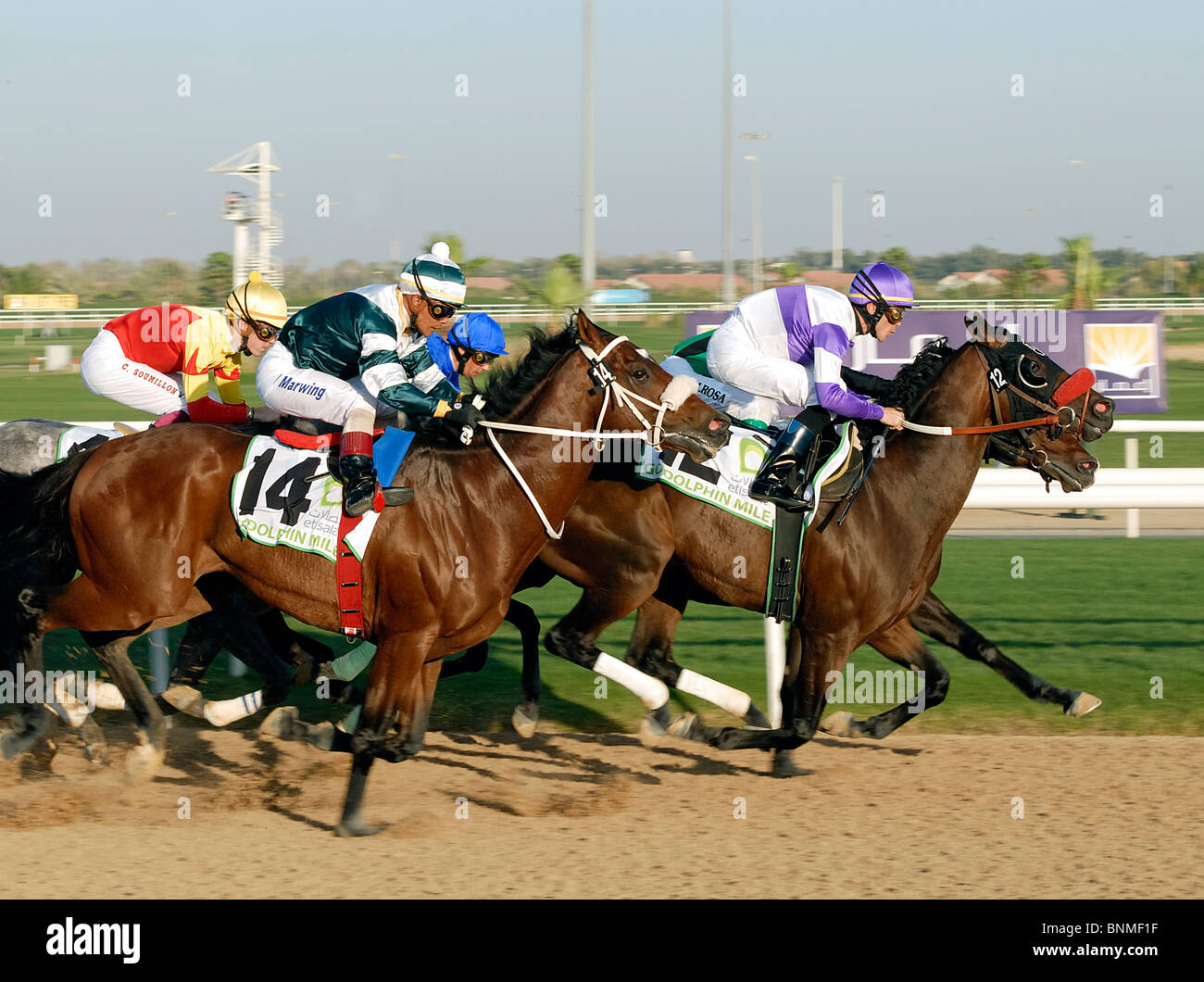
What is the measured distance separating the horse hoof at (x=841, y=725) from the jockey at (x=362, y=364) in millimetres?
2006

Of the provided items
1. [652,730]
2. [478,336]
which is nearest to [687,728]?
[652,730]

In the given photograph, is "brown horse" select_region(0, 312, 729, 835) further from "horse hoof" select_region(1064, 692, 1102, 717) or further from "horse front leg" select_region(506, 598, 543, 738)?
"horse hoof" select_region(1064, 692, 1102, 717)

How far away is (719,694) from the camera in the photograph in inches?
207

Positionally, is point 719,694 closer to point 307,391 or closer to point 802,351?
point 802,351

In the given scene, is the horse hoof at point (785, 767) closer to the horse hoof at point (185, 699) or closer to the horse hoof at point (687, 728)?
the horse hoof at point (687, 728)

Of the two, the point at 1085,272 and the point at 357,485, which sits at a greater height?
the point at 1085,272

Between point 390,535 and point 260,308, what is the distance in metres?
1.65

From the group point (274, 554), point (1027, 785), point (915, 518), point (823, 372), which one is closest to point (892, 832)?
point (1027, 785)

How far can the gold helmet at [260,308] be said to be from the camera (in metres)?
5.70

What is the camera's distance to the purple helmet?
5230 mm

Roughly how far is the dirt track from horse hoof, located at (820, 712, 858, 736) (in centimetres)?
8

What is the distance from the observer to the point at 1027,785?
16.2ft

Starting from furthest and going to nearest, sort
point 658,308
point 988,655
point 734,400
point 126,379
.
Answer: point 658,308 → point 126,379 → point 734,400 → point 988,655

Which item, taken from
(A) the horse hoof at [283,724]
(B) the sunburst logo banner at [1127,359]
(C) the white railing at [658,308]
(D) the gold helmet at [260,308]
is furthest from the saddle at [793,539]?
(C) the white railing at [658,308]
